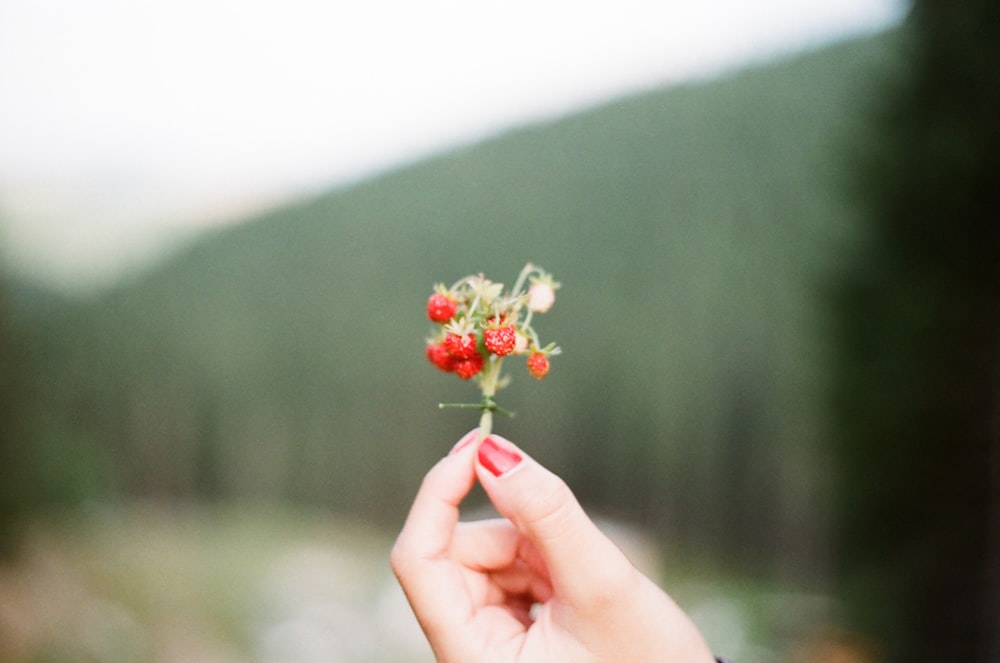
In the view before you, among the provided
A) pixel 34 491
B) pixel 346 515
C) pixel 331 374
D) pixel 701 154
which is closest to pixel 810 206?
pixel 701 154

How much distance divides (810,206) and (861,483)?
79 cm

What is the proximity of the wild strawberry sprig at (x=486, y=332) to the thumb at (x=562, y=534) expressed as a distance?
0.27ft

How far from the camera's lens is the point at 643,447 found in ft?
7.50

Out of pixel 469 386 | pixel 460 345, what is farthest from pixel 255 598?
pixel 460 345

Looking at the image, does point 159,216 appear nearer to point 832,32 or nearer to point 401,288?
point 401,288

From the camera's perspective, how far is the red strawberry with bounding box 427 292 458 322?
718 mm

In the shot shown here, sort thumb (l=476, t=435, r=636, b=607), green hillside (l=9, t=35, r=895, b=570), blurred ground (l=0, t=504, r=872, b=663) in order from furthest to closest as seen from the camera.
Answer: green hillside (l=9, t=35, r=895, b=570), blurred ground (l=0, t=504, r=872, b=663), thumb (l=476, t=435, r=636, b=607)

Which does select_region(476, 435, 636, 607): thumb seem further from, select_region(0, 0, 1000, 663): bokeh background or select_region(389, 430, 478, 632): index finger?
select_region(0, 0, 1000, 663): bokeh background


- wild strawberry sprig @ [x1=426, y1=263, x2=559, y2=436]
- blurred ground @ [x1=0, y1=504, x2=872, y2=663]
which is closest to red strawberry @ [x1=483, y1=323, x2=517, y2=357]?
wild strawberry sprig @ [x1=426, y1=263, x2=559, y2=436]

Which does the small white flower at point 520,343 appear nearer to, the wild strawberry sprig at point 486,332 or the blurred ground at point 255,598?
the wild strawberry sprig at point 486,332

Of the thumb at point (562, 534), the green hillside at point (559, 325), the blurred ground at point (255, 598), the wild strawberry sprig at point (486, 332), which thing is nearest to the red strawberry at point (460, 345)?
the wild strawberry sprig at point (486, 332)

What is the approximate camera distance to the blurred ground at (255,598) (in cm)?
205

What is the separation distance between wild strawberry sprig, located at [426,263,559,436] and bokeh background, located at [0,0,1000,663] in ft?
4.86

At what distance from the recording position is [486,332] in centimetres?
70
